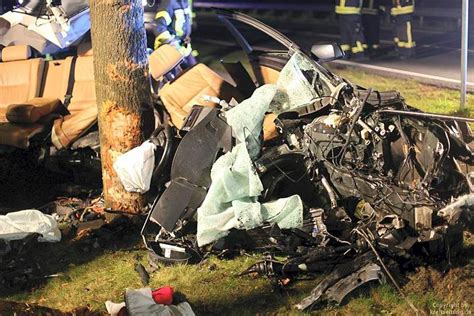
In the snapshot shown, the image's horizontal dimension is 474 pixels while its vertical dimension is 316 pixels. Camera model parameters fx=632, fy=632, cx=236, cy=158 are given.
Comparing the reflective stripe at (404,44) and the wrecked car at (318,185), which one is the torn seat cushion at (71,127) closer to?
the wrecked car at (318,185)

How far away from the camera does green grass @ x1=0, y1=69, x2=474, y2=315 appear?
12.8ft

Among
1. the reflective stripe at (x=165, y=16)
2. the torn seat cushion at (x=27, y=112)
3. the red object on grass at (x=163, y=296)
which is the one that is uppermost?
the reflective stripe at (x=165, y=16)

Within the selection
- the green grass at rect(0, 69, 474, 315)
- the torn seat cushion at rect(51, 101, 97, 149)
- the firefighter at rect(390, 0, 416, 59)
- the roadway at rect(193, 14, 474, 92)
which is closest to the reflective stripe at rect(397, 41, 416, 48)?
the firefighter at rect(390, 0, 416, 59)

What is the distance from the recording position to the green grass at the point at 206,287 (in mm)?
3889

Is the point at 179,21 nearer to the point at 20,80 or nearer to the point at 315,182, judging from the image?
the point at 20,80

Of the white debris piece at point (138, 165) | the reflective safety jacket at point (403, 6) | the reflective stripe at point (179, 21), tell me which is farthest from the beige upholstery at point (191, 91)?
the reflective safety jacket at point (403, 6)

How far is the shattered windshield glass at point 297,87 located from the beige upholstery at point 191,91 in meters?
0.92

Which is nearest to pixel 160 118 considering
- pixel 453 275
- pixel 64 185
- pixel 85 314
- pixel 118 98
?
pixel 118 98

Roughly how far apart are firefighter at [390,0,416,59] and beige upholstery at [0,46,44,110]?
20.5ft

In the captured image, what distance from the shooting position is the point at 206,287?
4.24 meters

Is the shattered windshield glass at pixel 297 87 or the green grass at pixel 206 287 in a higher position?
the shattered windshield glass at pixel 297 87

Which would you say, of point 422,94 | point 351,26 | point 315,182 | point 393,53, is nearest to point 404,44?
point 393,53

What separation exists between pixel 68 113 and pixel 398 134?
3637 millimetres

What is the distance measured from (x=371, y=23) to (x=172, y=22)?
13.8 ft
